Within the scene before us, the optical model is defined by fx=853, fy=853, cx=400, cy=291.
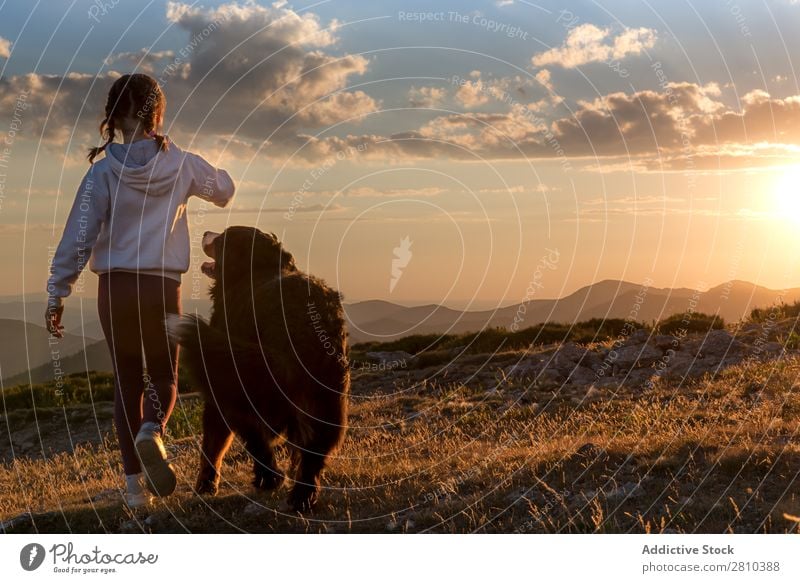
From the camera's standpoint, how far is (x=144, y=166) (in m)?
6.88

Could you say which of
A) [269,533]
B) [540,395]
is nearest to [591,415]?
[540,395]

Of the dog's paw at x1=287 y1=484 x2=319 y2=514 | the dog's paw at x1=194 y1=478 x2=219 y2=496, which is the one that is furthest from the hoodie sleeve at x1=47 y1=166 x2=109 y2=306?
the dog's paw at x1=287 y1=484 x2=319 y2=514

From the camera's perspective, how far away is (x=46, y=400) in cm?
2027

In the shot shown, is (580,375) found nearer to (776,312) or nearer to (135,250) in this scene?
(776,312)

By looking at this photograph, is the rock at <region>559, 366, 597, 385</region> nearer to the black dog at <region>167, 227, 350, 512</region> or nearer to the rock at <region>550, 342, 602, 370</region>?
the rock at <region>550, 342, 602, 370</region>

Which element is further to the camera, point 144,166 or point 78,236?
point 144,166

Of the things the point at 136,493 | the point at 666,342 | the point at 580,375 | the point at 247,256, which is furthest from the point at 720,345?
the point at 136,493

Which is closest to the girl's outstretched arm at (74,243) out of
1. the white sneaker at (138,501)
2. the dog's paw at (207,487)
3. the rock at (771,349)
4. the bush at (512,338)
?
the white sneaker at (138,501)

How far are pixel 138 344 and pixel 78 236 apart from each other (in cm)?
98

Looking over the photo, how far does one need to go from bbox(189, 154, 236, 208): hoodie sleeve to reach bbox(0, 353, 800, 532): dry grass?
2.63 meters

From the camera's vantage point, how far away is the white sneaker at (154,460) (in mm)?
6590

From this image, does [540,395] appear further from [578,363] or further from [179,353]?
[179,353]

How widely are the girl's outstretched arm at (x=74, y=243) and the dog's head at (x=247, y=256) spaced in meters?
1.21
